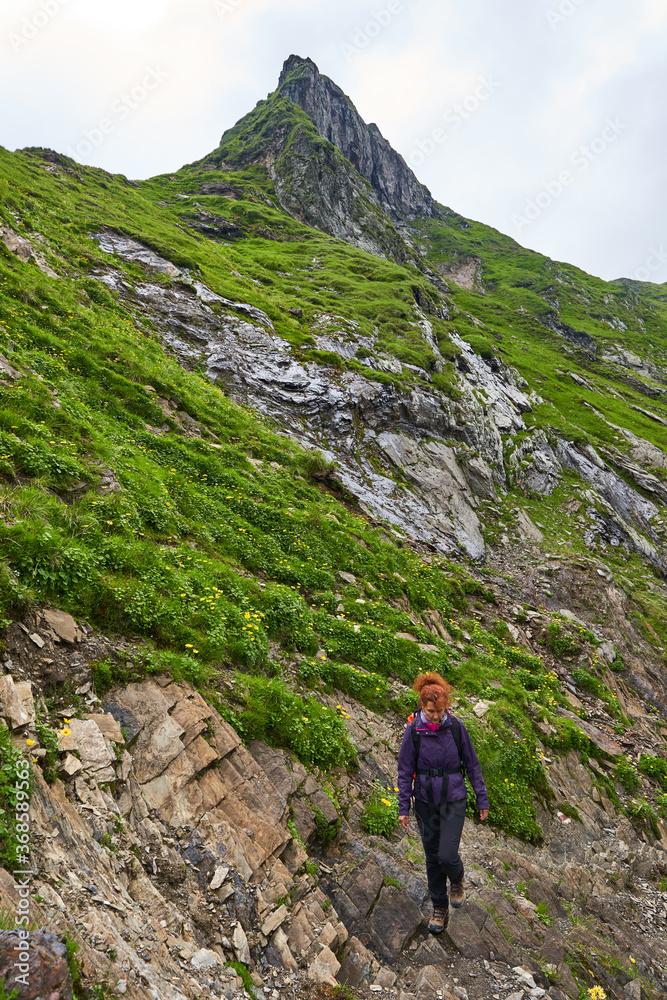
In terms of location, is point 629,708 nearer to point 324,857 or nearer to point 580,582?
point 580,582

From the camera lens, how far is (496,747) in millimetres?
11062

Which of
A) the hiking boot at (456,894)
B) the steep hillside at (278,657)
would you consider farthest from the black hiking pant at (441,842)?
the steep hillside at (278,657)

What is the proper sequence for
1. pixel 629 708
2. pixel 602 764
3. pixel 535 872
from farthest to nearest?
pixel 629 708, pixel 602 764, pixel 535 872

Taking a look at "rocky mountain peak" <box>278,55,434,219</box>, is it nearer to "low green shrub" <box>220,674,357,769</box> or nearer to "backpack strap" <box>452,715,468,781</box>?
"low green shrub" <box>220,674,357,769</box>

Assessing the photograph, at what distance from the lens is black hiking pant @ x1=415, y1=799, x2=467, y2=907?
666 cm

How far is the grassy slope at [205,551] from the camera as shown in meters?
7.81

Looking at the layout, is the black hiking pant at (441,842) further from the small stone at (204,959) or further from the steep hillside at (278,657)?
the small stone at (204,959)

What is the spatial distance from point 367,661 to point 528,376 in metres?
62.0

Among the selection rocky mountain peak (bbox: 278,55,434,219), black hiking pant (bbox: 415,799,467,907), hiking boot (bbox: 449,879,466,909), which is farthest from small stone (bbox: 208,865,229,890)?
rocky mountain peak (bbox: 278,55,434,219)

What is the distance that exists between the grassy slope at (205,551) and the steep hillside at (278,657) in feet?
0.28

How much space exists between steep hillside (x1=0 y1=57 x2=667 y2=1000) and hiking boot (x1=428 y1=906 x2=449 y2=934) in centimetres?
22

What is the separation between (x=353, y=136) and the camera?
477ft

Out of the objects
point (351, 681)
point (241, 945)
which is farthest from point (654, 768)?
point (241, 945)

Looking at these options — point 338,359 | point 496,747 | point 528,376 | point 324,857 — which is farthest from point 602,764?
point 528,376
